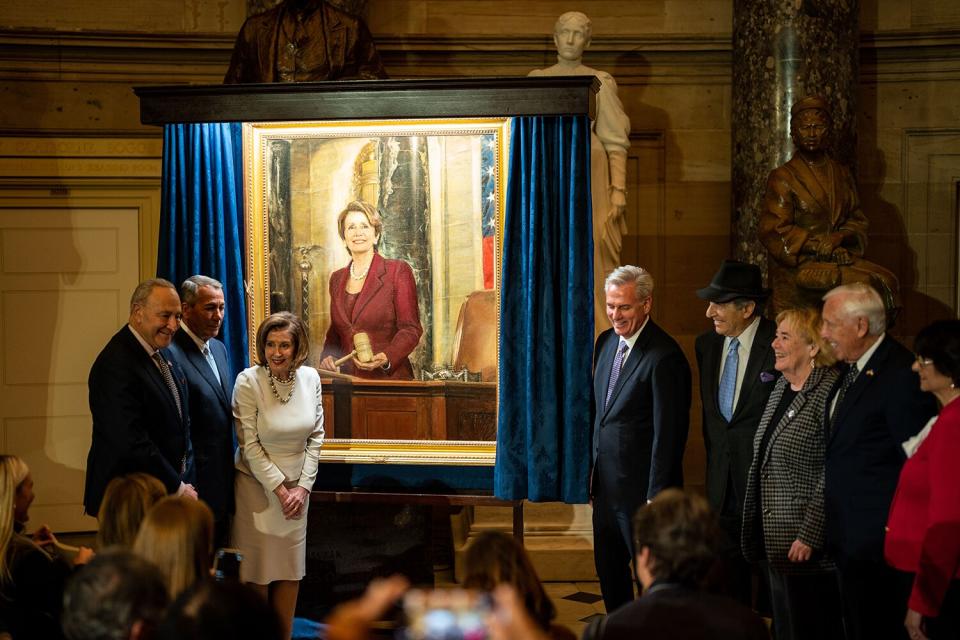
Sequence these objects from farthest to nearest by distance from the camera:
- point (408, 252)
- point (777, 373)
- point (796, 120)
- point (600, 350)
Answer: point (796, 120)
point (408, 252)
point (600, 350)
point (777, 373)

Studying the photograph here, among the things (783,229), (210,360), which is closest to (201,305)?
(210,360)

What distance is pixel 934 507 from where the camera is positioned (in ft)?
10.8

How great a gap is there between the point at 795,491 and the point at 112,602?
8.42ft

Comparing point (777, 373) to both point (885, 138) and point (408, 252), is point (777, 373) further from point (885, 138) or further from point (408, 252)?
point (885, 138)

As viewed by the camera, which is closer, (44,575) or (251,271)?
(44,575)

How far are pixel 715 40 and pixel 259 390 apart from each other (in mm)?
4187

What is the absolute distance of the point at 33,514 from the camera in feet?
24.2

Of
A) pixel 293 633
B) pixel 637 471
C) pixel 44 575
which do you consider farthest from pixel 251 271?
pixel 44 575

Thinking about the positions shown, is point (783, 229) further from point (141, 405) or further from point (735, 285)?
point (141, 405)

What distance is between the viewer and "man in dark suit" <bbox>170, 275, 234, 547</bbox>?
187 inches

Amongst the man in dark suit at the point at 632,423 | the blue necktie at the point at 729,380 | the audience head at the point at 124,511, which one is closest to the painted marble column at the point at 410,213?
the man in dark suit at the point at 632,423

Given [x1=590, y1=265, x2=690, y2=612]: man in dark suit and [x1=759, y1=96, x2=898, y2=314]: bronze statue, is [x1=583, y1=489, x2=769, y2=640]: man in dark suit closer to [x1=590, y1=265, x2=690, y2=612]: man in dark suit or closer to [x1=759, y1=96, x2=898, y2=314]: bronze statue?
[x1=590, y1=265, x2=690, y2=612]: man in dark suit

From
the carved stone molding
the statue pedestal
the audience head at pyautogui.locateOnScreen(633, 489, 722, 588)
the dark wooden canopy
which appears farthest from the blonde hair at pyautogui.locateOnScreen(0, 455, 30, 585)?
the carved stone molding

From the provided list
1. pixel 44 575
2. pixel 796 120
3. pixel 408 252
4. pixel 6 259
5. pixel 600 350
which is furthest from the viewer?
pixel 6 259
